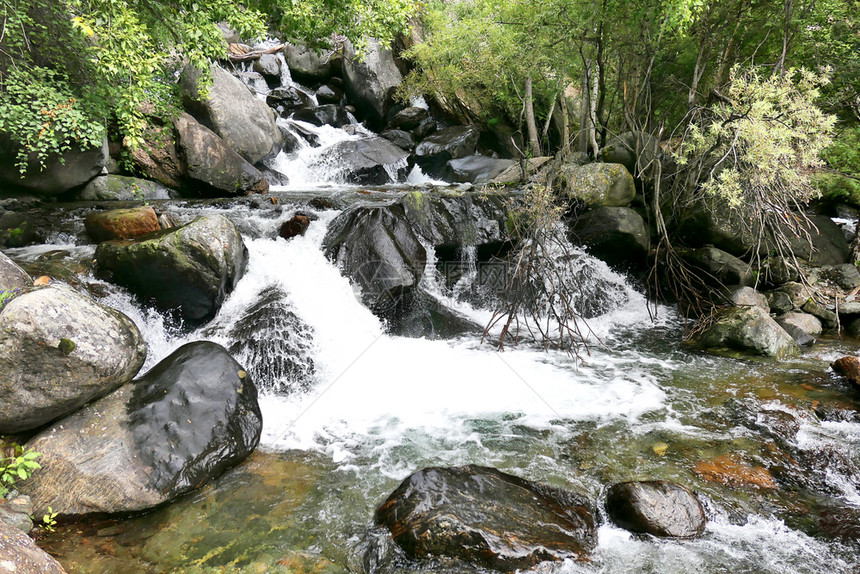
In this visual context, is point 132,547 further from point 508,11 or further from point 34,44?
point 508,11

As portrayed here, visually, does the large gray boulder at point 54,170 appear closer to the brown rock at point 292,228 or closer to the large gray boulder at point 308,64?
the brown rock at point 292,228

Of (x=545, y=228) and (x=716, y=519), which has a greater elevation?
(x=545, y=228)

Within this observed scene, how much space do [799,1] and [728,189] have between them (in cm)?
490

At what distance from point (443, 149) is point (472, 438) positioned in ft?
35.9

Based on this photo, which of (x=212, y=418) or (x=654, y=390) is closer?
(x=212, y=418)

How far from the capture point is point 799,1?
25.5 feet

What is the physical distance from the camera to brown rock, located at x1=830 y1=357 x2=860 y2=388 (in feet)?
16.4

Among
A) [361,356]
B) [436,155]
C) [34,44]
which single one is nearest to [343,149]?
[436,155]

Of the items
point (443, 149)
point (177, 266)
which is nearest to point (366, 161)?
point (443, 149)

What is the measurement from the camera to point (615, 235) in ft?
26.6

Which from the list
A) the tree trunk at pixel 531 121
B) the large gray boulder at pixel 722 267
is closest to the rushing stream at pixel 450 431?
the large gray boulder at pixel 722 267

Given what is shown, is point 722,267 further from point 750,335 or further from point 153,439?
point 153,439

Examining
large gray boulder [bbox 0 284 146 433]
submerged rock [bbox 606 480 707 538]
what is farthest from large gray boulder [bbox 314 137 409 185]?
submerged rock [bbox 606 480 707 538]

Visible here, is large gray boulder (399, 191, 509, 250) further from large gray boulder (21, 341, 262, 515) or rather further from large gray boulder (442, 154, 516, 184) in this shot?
large gray boulder (21, 341, 262, 515)
